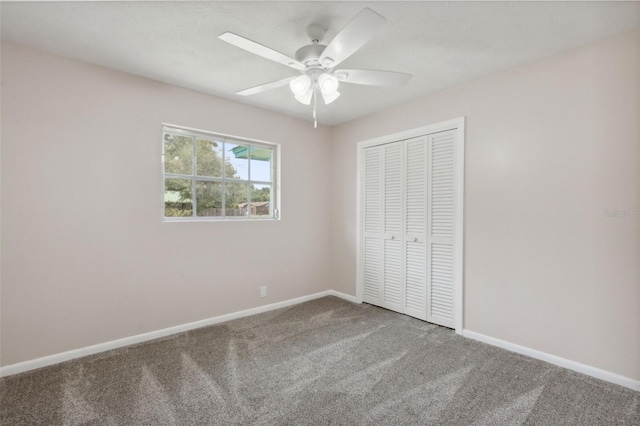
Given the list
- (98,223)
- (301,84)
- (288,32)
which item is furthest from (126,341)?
(288,32)

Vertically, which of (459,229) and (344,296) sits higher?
(459,229)

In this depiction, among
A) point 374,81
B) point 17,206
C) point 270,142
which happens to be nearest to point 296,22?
point 374,81

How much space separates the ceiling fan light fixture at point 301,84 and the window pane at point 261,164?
1.76m

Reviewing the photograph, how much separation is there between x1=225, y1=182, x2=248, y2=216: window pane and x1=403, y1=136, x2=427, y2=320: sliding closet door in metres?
1.82

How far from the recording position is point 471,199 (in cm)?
293

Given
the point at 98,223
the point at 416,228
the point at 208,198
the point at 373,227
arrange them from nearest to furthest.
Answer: the point at 98,223 → the point at 208,198 → the point at 416,228 → the point at 373,227

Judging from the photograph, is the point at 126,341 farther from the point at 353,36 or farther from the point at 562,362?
the point at 562,362

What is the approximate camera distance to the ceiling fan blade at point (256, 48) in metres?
1.57

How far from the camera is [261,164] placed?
3.74m

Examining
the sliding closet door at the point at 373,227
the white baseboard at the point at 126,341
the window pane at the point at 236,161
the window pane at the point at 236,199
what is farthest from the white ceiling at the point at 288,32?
the white baseboard at the point at 126,341

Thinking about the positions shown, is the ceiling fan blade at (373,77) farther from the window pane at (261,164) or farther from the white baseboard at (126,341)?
the white baseboard at (126,341)

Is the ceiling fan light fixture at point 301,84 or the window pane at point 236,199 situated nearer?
the ceiling fan light fixture at point 301,84

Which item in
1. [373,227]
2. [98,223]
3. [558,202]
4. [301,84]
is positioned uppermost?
[301,84]

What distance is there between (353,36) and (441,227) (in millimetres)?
2185
